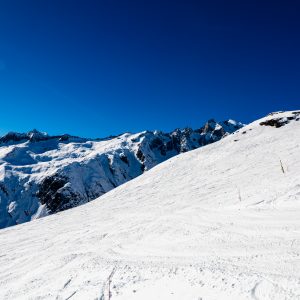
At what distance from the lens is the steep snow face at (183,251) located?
8.27m

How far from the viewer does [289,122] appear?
4519 centimetres

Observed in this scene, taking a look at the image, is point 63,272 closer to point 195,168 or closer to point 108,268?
point 108,268

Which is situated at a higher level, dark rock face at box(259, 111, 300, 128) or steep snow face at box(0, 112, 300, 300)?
dark rock face at box(259, 111, 300, 128)

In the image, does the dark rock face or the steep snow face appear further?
the dark rock face

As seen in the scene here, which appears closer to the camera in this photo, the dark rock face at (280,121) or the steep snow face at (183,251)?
the steep snow face at (183,251)

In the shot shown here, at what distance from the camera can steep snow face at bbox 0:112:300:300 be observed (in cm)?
827

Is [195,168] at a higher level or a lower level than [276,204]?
higher

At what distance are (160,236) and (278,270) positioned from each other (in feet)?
21.7

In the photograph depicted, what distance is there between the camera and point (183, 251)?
11305 millimetres

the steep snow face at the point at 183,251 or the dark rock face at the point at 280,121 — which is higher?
the dark rock face at the point at 280,121

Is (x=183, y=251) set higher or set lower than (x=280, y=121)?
lower

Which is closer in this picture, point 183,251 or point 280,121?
point 183,251

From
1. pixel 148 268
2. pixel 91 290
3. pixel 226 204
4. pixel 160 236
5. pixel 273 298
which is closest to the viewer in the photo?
pixel 273 298

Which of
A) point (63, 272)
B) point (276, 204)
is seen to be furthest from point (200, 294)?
point (276, 204)
